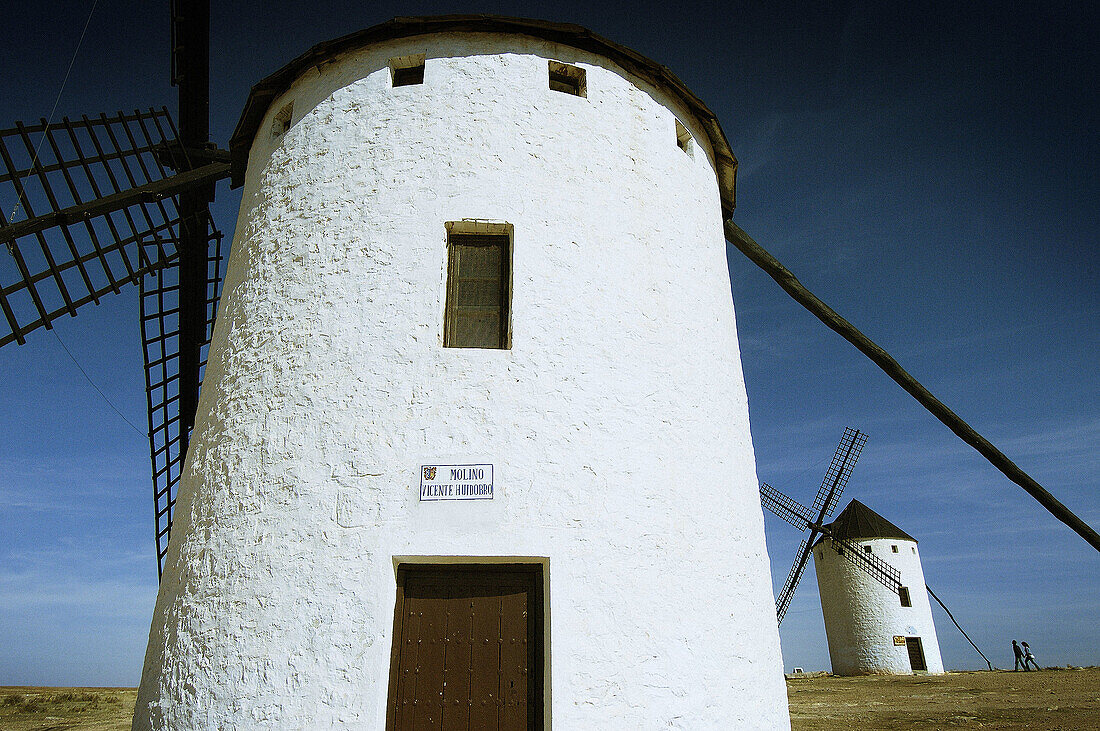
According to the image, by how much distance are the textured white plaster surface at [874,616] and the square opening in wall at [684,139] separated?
2331 cm

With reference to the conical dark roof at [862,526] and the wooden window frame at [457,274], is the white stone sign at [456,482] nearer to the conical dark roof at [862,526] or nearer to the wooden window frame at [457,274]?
the wooden window frame at [457,274]

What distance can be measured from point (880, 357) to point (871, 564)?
20030mm

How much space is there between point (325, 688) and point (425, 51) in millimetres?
5772

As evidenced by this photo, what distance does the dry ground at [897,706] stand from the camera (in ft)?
38.7

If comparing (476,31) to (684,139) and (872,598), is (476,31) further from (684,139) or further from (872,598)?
(872,598)

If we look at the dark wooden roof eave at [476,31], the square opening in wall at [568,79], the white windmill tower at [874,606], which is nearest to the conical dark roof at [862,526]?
the white windmill tower at [874,606]

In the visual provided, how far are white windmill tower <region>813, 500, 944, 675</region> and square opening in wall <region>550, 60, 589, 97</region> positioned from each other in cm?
2457

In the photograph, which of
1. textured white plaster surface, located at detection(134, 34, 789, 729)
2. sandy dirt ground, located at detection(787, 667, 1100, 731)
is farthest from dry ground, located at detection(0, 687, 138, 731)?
sandy dirt ground, located at detection(787, 667, 1100, 731)

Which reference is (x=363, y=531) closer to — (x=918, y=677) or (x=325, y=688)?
(x=325, y=688)

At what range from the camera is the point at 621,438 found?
5.09 meters

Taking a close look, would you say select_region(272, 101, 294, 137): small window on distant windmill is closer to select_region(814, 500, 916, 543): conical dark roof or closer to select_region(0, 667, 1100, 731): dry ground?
select_region(0, 667, 1100, 731): dry ground

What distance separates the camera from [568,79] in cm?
685

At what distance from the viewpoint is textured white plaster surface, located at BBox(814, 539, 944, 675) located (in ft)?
78.8

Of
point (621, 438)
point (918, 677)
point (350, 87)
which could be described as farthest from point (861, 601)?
point (350, 87)
